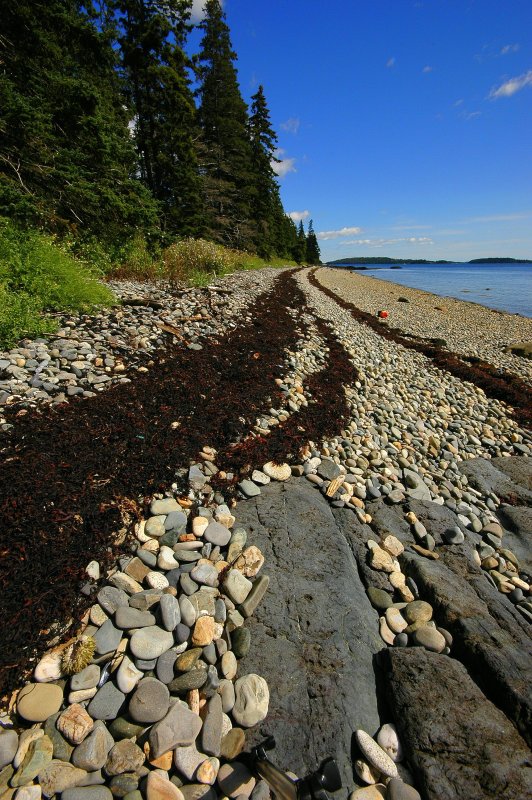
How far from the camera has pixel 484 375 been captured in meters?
9.33

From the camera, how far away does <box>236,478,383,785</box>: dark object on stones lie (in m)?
1.89

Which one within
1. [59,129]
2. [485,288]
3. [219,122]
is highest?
[219,122]

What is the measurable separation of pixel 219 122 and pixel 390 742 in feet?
116

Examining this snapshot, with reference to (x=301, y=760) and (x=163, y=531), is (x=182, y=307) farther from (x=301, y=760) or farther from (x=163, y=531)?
(x=301, y=760)

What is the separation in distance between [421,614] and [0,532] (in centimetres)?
303

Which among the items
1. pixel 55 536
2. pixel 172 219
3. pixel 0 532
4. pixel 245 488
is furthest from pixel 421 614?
pixel 172 219

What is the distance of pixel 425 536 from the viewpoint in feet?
11.4

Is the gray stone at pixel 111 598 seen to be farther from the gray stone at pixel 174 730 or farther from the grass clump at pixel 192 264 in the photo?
the grass clump at pixel 192 264

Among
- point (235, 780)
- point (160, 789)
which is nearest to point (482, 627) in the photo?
point (235, 780)

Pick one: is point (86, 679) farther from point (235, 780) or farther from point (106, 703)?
point (235, 780)

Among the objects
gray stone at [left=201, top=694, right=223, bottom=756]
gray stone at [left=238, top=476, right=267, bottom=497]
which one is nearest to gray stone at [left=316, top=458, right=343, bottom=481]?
gray stone at [left=238, top=476, right=267, bottom=497]

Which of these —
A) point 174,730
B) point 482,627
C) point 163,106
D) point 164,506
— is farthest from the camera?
point 163,106

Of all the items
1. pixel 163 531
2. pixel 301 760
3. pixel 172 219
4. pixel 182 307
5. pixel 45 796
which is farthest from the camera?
pixel 172 219

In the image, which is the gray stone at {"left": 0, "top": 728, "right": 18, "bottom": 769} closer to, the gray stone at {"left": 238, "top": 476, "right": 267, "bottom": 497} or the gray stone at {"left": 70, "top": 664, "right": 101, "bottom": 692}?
the gray stone at {"left": 70, "top": 664, "right": 101, "bottom": 692}
